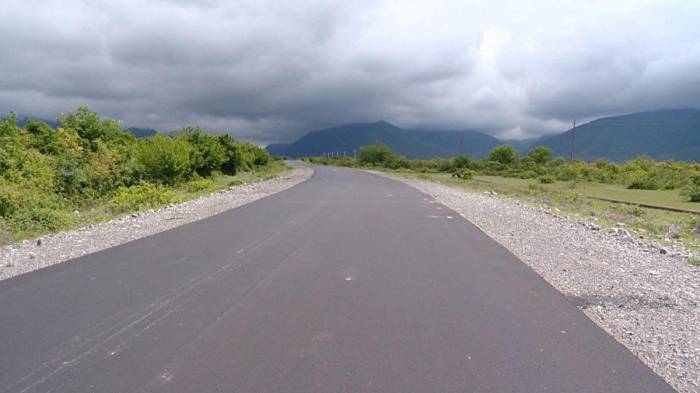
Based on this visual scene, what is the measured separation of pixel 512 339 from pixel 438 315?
38.6 inches

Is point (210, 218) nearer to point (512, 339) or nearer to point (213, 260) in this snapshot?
point (213, 260)

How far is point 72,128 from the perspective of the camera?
29703 millimetres

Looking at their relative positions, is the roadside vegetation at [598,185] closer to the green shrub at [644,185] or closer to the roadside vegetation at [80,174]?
the green shrub at [644,185]

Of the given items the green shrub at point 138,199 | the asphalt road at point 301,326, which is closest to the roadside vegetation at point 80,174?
the green shrub at point 138,199

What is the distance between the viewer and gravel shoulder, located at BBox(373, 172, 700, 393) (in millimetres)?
5117

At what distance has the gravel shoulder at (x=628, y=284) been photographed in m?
5.12

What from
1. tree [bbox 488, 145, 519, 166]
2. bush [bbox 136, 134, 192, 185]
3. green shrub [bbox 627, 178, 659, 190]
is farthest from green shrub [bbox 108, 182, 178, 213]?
tree [bbox 488, 145, 519, 166]

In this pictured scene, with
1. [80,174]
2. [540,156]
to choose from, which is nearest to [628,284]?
[80,174]

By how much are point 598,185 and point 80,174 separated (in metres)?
51.5

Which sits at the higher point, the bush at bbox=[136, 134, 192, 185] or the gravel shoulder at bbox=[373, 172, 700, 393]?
the bush at bbox=[136, 134, 192, 185]

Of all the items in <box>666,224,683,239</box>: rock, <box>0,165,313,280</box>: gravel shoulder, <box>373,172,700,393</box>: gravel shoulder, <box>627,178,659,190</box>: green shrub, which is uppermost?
<box>0,165,313,280</box>: gravel shoulder

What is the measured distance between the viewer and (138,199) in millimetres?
21328

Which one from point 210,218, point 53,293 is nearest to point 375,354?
point 53,293

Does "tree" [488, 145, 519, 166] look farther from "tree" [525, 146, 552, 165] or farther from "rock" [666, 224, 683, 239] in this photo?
"rock" [666, 224, 683, 239]
